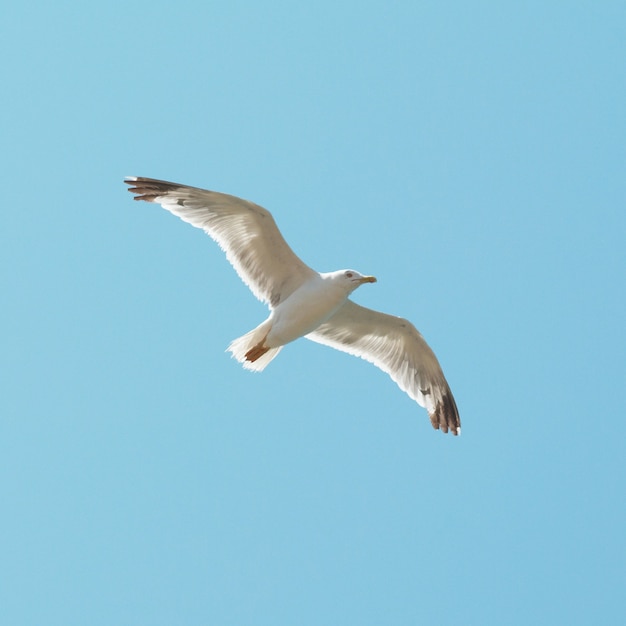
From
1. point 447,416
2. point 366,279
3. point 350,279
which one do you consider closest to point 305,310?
point 350,279

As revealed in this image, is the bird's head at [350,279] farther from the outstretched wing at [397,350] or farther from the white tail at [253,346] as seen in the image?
the outstretched wing at [397,350]

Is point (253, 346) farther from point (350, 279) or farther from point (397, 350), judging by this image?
point (397, 350)

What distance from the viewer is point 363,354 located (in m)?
14.6

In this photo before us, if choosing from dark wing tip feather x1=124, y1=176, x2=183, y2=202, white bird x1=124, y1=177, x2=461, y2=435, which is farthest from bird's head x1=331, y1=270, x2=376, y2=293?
dark wing tip feather x1=124, y1=176, x2=183, y2=202

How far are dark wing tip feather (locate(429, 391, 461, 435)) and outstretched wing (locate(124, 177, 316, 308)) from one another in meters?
2.86

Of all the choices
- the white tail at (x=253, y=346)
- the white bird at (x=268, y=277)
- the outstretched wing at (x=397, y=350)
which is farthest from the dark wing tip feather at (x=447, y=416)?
the white tail at (x=253, y=346)

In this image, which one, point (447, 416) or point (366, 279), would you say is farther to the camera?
point (447, 416)

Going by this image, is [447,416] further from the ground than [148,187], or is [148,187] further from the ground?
[148,187]

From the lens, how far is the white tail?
1306 centimetres

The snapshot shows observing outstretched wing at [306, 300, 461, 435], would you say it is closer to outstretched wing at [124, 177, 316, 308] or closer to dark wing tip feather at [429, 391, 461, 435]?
dark wing tip feather at [429, 391, 461, 435]

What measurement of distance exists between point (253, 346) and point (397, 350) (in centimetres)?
233

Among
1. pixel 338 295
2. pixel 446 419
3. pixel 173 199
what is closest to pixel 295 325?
pixel 338 295

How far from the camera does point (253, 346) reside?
13125mm

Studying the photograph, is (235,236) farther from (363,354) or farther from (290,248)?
(363,354)
